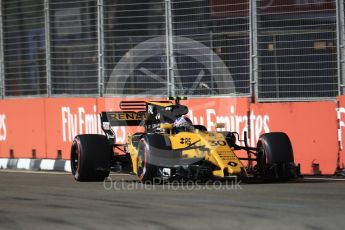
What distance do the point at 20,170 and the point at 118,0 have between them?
4.29 m

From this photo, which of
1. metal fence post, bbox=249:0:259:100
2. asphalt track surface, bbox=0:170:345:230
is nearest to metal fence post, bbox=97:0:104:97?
metal fence post, bbox=249:0:259:100

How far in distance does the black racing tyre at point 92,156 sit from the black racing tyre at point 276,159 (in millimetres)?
2500

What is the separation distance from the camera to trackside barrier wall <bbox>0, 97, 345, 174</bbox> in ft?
44.3

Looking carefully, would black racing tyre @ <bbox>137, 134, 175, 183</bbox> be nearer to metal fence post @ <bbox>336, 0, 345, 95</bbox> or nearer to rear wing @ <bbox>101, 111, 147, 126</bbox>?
rear wing @ <bbox>101, 111, 147, 126</bbox>

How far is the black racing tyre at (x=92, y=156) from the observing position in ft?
41.0

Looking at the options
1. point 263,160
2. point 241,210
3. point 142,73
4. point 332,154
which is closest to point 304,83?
point 332,154

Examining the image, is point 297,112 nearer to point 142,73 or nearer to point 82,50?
point 142,73

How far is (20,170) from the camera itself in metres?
16.9

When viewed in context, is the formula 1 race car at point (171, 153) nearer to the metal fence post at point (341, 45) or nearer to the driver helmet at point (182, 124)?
the driver helmet at point (182, 124)

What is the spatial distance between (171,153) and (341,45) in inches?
159

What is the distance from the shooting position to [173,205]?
895cm

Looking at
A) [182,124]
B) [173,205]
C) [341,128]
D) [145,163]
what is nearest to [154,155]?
[145,163]

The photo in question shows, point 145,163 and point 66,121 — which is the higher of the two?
point 66,121

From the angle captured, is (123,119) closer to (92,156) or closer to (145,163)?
(92,156)
